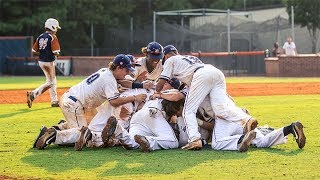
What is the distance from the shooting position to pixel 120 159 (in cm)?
991

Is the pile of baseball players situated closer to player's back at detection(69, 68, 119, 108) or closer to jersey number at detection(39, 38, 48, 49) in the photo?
player's back at detection(69, 68, 119, 108)

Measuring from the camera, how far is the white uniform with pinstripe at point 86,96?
11134 millimetres

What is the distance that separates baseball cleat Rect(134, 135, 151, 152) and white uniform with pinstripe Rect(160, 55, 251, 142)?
60 cm

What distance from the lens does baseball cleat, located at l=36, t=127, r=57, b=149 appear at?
1107 cm

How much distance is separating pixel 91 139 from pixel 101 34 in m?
40.2

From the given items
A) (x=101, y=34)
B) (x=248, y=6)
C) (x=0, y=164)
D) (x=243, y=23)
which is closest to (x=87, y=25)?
(x=101, y=34)

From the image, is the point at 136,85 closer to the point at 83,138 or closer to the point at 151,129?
the point at 151,129

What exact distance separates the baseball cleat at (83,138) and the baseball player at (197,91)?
4.00ft

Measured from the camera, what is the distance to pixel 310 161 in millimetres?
9414

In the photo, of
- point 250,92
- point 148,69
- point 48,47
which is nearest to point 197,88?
point 148,69

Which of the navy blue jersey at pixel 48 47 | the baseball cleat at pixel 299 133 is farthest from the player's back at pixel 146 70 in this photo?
the navy blue jersey at pixel 48 47

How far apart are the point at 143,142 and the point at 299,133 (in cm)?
205

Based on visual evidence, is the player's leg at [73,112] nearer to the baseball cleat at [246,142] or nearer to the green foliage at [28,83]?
the baseball cleat at [246,142]

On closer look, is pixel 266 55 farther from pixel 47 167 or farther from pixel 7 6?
pixel 47 167
